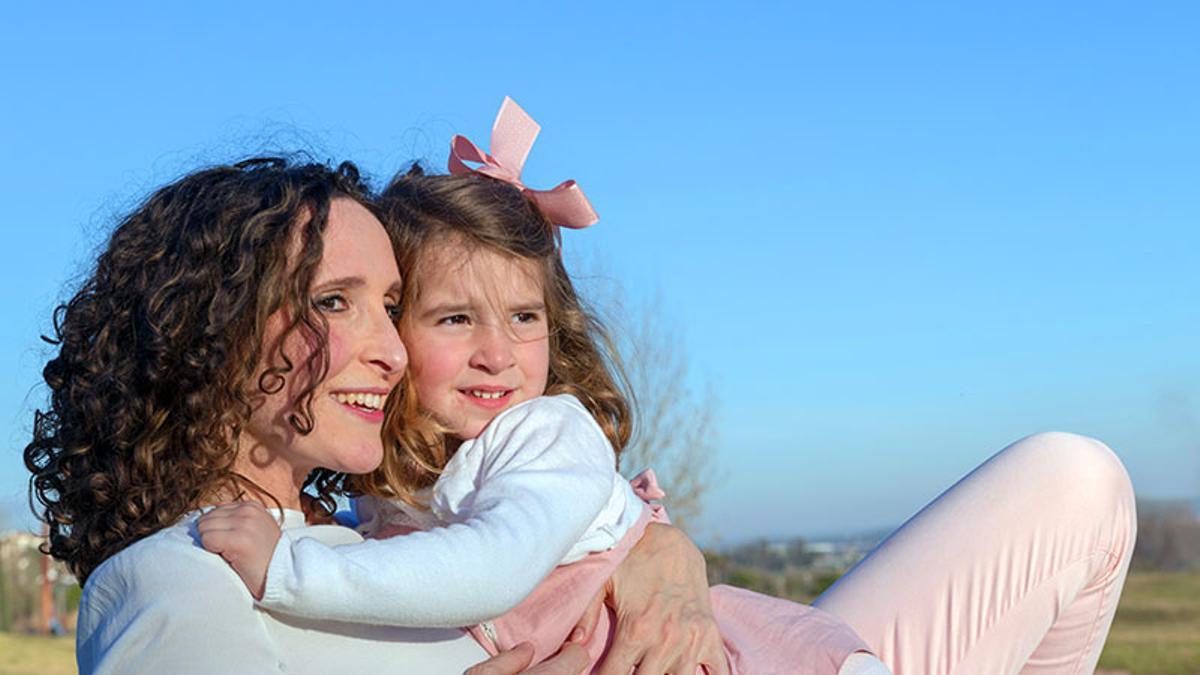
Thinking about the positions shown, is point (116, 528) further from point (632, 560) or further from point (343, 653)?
point (632, 560)

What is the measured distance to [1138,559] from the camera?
13.4 meters

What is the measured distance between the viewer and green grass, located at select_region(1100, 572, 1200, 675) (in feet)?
34.0

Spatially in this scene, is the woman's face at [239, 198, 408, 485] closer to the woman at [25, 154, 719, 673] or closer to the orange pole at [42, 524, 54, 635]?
the woman at [25, 154, 719, 673]

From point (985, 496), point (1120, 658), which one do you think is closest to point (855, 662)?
point (985, 496)

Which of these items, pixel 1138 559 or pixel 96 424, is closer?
pixel 96 424

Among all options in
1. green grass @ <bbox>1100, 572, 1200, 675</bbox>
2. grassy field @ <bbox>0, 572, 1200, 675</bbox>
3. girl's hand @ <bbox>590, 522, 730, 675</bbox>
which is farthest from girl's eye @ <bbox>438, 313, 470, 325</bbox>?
green grass @ <bbox>1100, 572, 1200, 675</bbox>

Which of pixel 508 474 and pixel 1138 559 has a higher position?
pixel 508 474

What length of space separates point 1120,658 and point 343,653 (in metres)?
9.78

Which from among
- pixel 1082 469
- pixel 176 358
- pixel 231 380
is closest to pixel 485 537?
pixel 231 380

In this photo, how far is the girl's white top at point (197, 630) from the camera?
1963mm

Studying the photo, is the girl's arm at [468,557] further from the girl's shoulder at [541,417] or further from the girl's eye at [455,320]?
the girl's eye at [455,320]

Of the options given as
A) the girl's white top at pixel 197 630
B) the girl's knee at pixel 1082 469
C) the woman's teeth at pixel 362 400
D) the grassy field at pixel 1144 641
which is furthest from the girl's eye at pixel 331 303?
the grassy field at pixel 1144 641

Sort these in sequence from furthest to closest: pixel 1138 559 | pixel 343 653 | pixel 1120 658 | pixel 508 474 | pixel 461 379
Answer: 1. pixel 1138 559
2. pixel 1120 658
3. pixel 461 379
4. pixel 508 474
5. pixel 343 653

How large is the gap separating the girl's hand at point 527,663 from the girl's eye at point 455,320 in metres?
0.75
